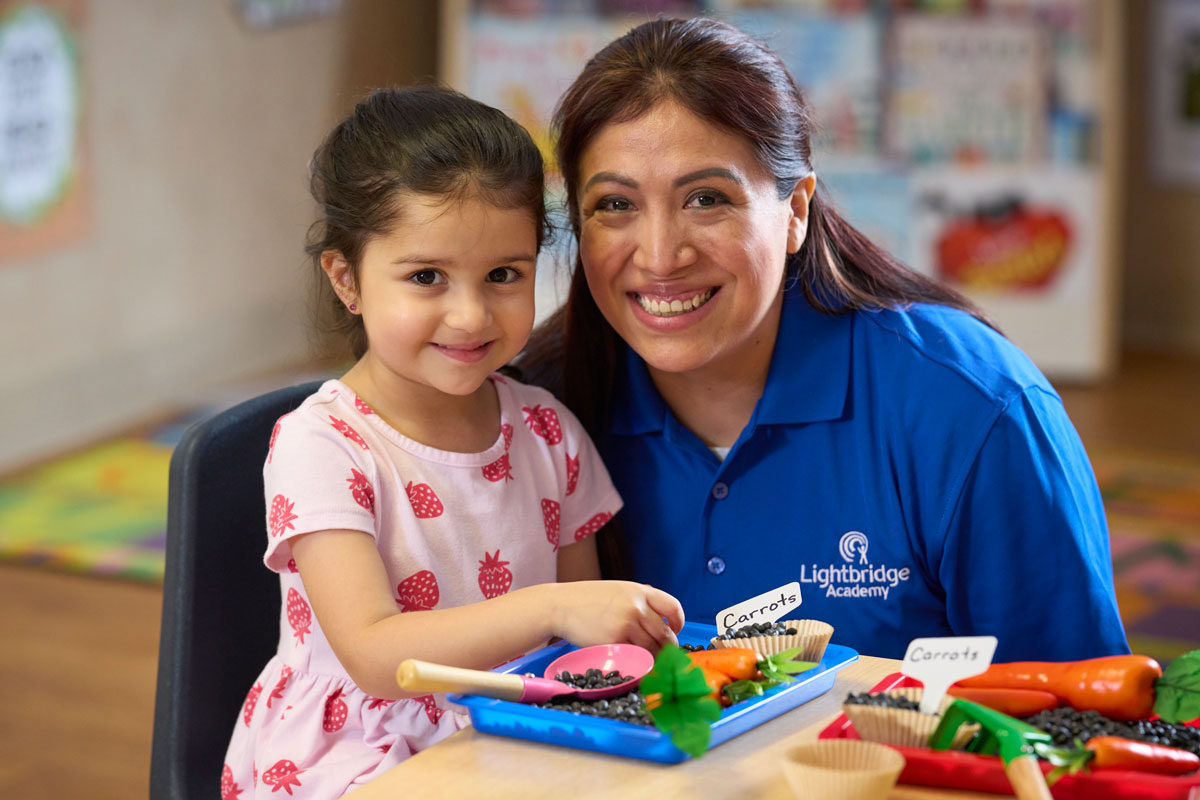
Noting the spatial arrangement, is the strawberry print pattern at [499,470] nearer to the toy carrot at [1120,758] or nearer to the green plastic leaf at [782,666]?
the green plastic leaf at [782,666]

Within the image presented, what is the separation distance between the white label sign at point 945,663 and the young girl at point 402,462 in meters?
0.32

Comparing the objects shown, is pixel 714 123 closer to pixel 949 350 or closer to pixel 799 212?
→ pixel 799 212

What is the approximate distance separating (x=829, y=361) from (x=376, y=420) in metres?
0.52

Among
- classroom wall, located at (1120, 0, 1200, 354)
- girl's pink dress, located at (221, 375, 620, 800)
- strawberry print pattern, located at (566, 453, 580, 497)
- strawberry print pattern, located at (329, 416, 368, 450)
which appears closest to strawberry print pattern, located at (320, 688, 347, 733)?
girl's pink dress, located at (221, 375, 620, 800)

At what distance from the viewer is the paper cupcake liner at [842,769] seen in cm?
91

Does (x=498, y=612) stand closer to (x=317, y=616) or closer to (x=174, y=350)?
(x=317, y=616)

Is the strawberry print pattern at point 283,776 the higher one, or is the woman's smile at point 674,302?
the woman's smile at point 674,302

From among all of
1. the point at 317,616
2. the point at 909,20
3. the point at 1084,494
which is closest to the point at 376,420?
the point at 317,616

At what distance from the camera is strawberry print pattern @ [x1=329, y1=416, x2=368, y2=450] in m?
1.39

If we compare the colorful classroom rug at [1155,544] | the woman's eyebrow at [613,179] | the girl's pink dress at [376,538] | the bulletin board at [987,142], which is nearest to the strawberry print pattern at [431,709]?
the girl's pink dress at [376,538]

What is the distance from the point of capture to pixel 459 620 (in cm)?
119

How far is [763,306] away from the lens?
1589 mm

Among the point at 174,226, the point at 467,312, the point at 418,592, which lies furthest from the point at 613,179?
the point at 174,226

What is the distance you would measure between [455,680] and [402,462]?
0.43 meters
